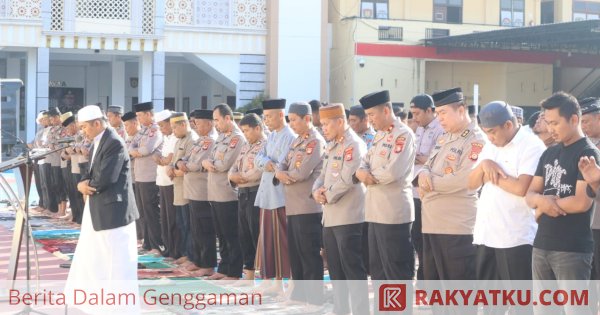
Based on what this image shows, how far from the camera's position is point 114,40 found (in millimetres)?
27859

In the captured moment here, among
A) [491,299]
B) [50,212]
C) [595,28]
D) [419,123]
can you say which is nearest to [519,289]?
[491,299]

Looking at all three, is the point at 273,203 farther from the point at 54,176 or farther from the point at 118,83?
the point at 118,83

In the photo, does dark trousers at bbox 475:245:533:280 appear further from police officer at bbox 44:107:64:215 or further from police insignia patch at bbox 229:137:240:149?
police officer at bbox 44:107:64:215

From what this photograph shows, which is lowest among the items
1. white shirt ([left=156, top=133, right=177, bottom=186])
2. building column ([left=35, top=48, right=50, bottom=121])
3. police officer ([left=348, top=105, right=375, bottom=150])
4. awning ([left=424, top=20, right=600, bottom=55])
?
white shirt ([left=156, top=133, right=177, bottom=186])

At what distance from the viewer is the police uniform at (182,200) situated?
415 inches

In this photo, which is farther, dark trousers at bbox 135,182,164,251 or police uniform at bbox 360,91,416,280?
dark trousers at bbox 135,182,164,251

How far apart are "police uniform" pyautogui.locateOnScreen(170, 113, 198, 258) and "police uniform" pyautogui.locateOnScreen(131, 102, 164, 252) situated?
78 centimetres

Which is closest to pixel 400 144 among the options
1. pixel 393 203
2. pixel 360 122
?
pixel 393 203

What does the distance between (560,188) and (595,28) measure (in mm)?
27040

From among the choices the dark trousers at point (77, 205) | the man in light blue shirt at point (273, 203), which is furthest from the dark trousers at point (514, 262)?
the dark trousers at point (77, 205)

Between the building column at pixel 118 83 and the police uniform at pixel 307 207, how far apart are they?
24.7 meters

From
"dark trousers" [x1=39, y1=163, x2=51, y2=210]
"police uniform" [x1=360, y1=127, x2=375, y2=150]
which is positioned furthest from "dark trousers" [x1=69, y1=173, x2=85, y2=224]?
"police uniform" [x1=360, y1=127, x2=375, y2=150]

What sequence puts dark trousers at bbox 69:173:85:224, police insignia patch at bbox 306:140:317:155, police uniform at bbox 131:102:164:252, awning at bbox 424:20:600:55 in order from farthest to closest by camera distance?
awning at bbox 424:20:600:55 → dark trousers at bbox 69:173:85:224 → police uniform at bbox 131:102:164:252 → police insignia patch at bbox 306:140:317:155

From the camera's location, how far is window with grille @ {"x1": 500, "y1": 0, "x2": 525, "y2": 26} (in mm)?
35406
